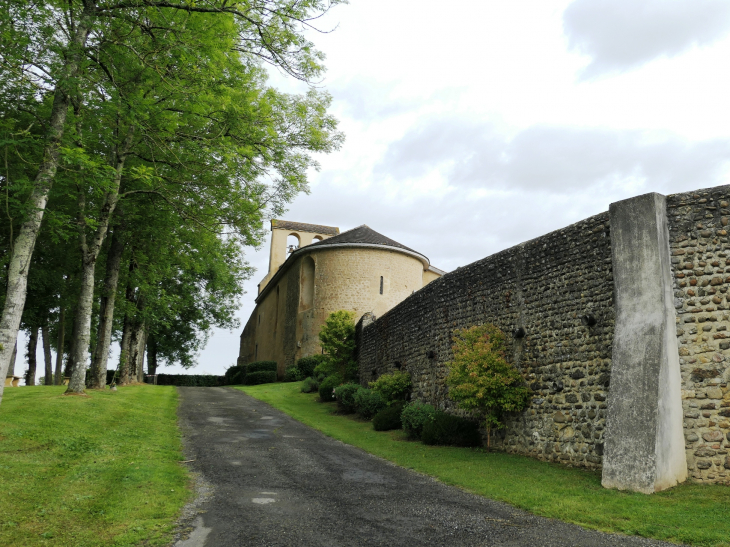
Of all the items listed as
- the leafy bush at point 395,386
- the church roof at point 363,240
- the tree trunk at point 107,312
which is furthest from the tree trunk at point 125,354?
the church roof at point 363,240

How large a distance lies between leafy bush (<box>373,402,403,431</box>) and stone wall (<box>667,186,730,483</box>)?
8.63m

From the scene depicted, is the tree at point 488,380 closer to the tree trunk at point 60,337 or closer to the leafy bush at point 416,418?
the leafy bush at point 416,418

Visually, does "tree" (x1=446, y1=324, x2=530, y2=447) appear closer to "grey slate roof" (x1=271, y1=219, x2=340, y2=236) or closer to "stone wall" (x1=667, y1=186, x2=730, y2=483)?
"stone wall" (x1=667, y1=186, x2=730, y2=483)

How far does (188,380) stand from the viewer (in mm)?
44875

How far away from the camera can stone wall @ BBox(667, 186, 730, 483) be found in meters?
7.73

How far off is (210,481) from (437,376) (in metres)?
8.42

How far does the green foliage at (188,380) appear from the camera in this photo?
147 ft

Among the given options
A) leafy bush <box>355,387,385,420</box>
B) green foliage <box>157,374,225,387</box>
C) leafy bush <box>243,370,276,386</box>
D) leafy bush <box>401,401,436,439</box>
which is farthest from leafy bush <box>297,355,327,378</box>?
leafy bush <box>401,401,436,439</box>

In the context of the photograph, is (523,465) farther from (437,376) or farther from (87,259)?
(87,259)

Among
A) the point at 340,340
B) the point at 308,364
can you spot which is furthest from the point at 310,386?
the point at 308,364

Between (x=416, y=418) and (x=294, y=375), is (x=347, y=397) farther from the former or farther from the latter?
(x=294, y=375)

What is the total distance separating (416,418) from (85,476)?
27.0 feet

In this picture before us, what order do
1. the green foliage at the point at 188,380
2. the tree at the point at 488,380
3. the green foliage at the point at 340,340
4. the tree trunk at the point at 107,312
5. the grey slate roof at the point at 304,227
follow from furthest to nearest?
the grey slate roof at the point at 304,227 → the green foliage at the point at 188,380 → the green foliage at the point at 340,340 → the tree trunk at the point at 107,312 → the tree at the point at 488,380

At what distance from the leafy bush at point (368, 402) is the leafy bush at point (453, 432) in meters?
4.45
